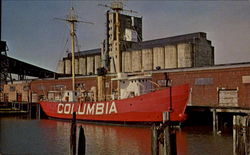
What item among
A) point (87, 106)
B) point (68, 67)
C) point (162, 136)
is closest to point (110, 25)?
point (68, 67)

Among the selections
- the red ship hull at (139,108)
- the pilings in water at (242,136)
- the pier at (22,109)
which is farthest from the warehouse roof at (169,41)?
the pilings in water at (242,136)

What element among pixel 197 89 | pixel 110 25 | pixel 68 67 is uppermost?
pixel 110 25

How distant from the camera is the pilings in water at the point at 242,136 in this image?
9.46 metres

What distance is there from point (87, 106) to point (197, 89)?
35.1 feet

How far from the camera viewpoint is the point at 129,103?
2661 centimetres

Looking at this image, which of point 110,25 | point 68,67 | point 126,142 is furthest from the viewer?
point 68,67

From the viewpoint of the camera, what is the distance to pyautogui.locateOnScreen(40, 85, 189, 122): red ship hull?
24.5 metres

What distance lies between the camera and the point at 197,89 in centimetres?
3027

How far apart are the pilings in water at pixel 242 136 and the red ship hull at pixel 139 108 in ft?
48.2

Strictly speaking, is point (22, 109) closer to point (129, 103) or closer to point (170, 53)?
point (129, 103)

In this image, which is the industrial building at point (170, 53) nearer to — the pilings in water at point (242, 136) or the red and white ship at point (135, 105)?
the red and white ship at point (135, 105)

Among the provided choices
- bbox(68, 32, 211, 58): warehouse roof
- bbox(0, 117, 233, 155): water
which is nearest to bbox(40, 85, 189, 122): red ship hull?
bbox(0, 117, 233, 155): water

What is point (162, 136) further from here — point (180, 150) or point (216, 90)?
point (216, 90)

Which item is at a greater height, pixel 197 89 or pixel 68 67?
pixel 68 67
